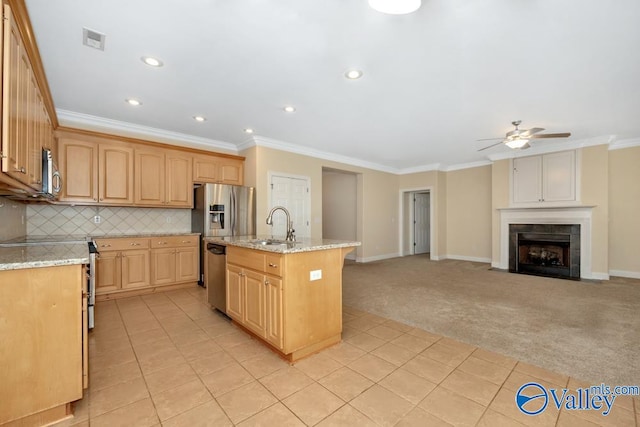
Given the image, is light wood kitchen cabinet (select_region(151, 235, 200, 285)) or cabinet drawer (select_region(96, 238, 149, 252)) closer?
cabinet drawer (select_region(96, 238, 149, 252))

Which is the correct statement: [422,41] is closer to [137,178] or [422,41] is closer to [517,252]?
[137,178]

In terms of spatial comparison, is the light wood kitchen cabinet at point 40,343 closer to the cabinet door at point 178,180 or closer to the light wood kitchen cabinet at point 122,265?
the light wood kitchen cabinet at point 122,265

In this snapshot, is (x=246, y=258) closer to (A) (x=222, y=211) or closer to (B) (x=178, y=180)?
(A) (x=222, y=211)

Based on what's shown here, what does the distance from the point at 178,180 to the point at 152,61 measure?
2316 millimetres

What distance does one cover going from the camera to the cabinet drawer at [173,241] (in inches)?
166

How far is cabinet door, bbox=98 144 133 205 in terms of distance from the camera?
395 centimetres

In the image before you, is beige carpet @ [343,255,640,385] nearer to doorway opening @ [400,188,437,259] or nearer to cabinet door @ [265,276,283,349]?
cabinet door @ [265,276,283,349]

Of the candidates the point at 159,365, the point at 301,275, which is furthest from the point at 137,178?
the point at 301,275

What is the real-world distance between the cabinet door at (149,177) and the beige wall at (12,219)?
3.98 ft

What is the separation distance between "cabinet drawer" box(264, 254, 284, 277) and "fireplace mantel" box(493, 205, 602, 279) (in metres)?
6.02

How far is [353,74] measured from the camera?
9.27 ft

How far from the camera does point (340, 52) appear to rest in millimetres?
2459

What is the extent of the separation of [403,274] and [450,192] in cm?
342


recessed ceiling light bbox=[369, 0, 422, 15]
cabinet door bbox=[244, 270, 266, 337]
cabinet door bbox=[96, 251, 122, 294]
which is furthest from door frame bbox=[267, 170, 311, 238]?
recessed ceiling light bbox=[369, 0, 422, 15]
